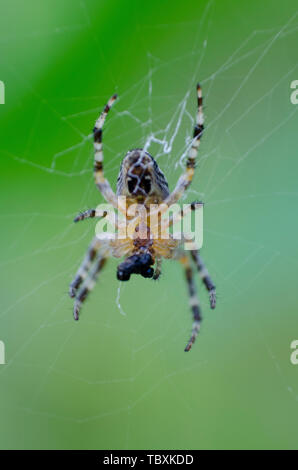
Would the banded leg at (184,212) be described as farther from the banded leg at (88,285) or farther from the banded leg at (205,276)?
the banded leg at (88,285)

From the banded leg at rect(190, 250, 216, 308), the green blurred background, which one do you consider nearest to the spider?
the banded leg at rect(190, 250, 216, 308)

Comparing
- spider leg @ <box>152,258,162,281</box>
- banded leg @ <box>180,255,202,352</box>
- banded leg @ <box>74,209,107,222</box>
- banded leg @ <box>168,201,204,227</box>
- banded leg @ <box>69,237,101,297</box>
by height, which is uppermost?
banded leg @ <box>168,201,204,227</box>

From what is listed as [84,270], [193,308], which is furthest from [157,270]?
[84,270]

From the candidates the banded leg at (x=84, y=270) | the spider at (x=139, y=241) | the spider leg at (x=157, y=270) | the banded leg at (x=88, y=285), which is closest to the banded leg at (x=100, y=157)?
the spider at (x=139, y=241)

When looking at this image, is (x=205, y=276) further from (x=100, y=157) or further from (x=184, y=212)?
(x=100, y=157)

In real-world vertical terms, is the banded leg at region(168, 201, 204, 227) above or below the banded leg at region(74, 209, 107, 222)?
above

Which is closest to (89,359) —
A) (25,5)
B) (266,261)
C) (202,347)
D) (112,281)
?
(112,281)

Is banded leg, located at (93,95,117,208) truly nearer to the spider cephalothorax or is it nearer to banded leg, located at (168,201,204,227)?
the spider cephalothorax
